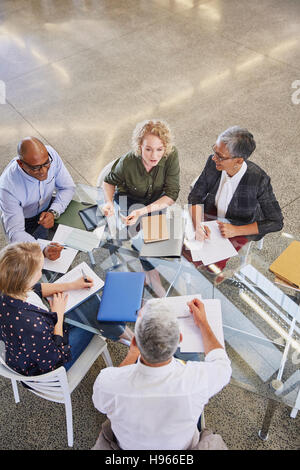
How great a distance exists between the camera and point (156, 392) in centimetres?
156

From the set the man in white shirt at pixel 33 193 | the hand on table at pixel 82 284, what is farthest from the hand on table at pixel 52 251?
the hand on table at pixel 82 284

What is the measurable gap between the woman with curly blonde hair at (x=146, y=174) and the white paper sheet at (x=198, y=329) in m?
0.91

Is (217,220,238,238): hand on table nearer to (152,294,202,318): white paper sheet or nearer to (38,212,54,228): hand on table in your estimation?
(152,294,202,318): white paper sheet

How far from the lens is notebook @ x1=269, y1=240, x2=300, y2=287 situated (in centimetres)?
228

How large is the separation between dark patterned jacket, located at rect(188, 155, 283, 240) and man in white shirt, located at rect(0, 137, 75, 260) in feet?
3.15

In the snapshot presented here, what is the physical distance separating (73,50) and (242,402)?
17.7 ft

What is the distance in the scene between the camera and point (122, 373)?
1662 mm

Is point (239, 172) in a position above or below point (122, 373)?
above

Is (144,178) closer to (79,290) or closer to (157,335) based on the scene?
(79,290)

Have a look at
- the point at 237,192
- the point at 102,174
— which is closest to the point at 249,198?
the point at 237,192

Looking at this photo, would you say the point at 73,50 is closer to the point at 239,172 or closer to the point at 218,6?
the point at 218,6

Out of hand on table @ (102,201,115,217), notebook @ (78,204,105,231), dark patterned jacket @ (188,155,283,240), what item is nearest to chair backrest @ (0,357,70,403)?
notebook @ (78,204,105,231)

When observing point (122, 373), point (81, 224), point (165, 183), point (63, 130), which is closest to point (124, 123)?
point (63, 130)

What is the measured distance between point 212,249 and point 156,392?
3.55ft
